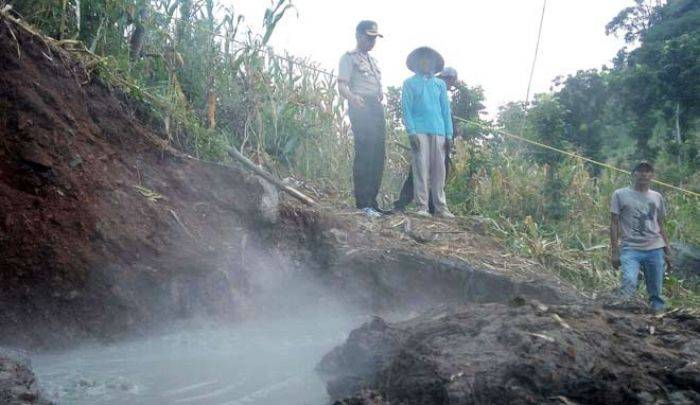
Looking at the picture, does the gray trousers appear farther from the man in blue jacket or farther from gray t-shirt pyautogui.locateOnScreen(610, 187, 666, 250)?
gray t-shirt pyautogui.locateOnScreen(610, 187, 666, 250)

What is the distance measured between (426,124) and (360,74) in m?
0.83

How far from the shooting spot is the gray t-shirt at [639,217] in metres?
6.47

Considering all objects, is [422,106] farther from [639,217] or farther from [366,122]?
[639,217]

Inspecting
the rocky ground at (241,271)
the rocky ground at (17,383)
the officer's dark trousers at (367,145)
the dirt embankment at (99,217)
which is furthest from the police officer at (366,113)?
the rocky ground at (17,383)

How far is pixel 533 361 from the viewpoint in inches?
133

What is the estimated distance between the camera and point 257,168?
7.04 metres

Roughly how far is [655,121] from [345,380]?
1178 centimetres

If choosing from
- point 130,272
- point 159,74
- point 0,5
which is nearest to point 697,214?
point 159,74

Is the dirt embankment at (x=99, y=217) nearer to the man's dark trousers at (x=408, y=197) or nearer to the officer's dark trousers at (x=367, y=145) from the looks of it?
the officer's dark trousers at (x=367, y=145)

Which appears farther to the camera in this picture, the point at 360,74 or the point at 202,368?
the point at 360,74

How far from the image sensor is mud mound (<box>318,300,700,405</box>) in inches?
129

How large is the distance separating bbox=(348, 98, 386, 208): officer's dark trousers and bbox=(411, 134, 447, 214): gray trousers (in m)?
0.37

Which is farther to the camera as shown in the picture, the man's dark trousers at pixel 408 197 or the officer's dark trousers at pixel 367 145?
the man's dark trousers at pixel 408 197

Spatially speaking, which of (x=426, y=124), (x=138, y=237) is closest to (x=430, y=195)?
(x=426, y=124)
